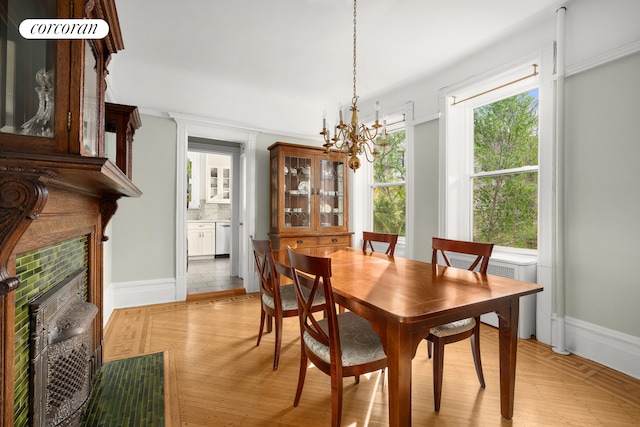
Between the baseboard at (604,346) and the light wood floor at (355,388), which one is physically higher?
the baseboard at (604,346)

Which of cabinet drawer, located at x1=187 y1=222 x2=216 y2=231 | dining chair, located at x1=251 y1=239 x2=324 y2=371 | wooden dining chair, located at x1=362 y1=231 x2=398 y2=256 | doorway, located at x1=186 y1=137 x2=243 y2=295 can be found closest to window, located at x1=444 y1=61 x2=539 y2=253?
wooden dining chair, located at x1=362 y1=231 x2=398 y2=256

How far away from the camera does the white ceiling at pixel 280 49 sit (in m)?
2.57

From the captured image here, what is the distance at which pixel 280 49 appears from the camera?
127 inches

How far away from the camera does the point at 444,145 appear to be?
3.57 metres

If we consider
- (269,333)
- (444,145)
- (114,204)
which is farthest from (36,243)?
(444,145)

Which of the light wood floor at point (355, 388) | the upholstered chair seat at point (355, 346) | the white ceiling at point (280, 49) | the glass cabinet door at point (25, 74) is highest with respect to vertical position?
the white ceiling at point (280, 49)

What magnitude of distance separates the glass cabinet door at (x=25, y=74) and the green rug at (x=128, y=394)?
1.54 meters

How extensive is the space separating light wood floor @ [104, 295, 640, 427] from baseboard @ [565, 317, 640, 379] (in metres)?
0.08

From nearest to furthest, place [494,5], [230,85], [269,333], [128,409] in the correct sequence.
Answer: [128,409] < [494,5] < [269,333] < [230,85]

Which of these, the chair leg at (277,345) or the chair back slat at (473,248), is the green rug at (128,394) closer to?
the chair leg at (277,345)

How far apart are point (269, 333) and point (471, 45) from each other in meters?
3.49

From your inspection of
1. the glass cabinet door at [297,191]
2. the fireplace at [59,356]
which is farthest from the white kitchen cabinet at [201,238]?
the fireplace at [59,356]

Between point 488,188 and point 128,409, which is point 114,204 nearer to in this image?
point 128,409

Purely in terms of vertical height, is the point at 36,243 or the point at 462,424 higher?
the point at 36,243
